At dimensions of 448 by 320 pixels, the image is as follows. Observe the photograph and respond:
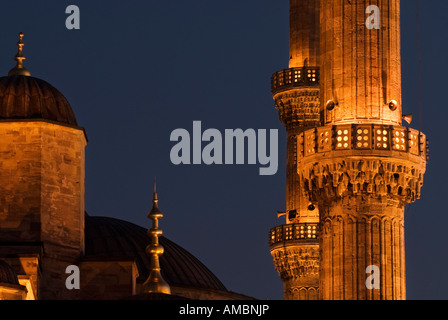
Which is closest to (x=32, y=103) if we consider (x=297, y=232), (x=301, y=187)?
(x=297, y=232)

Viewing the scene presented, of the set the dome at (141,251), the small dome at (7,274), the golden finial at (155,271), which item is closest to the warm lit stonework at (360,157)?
the golden finial at (155,271)

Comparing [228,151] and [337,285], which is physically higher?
[228,151]

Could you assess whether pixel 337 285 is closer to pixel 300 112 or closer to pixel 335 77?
pixel 335 77

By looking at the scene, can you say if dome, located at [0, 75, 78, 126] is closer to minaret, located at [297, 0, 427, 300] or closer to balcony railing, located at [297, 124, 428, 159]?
minaret, located at [297, 0, 427, 300]

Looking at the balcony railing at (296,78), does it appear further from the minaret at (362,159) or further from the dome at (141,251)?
the minaret at (362,159)

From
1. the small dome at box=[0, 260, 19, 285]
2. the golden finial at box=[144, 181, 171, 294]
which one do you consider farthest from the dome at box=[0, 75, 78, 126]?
the small dome at box=[0, 260, 19, 285]

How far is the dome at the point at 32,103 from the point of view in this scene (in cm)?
8806

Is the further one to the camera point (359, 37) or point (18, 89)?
point (18, 89)

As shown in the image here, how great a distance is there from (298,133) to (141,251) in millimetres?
8488
